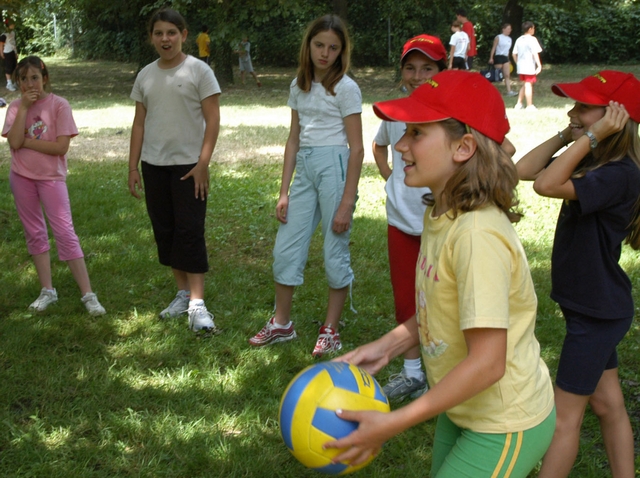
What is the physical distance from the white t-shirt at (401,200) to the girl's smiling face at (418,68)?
0.24 metres

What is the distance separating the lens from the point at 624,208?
109 inches

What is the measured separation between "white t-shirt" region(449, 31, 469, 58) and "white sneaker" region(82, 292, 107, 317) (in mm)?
16082

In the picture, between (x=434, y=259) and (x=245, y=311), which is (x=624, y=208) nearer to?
(x=434, y=259)

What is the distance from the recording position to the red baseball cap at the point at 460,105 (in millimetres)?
2031

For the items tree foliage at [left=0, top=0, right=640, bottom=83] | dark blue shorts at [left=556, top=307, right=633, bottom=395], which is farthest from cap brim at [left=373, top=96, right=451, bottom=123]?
tree foliage at [left=0, top=0, right=640, bottom=83]

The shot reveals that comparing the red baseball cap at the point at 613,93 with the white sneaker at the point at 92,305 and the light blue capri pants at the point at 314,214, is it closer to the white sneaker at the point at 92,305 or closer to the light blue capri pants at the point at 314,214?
the light blue capri pants at the point at 314,214

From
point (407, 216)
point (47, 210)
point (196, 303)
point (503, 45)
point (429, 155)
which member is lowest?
point (196, 303)

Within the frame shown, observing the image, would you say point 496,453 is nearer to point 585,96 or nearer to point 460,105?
point 460,105

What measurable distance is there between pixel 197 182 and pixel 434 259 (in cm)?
295

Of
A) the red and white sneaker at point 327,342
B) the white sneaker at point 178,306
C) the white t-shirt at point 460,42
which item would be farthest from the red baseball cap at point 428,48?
the white t-shirt at point 460,42

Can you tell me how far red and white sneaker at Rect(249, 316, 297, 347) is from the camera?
4.74 metres

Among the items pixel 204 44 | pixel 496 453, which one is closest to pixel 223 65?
pixel 204 44

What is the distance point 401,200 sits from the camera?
3939mm

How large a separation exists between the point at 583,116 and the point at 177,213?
2.83 m
